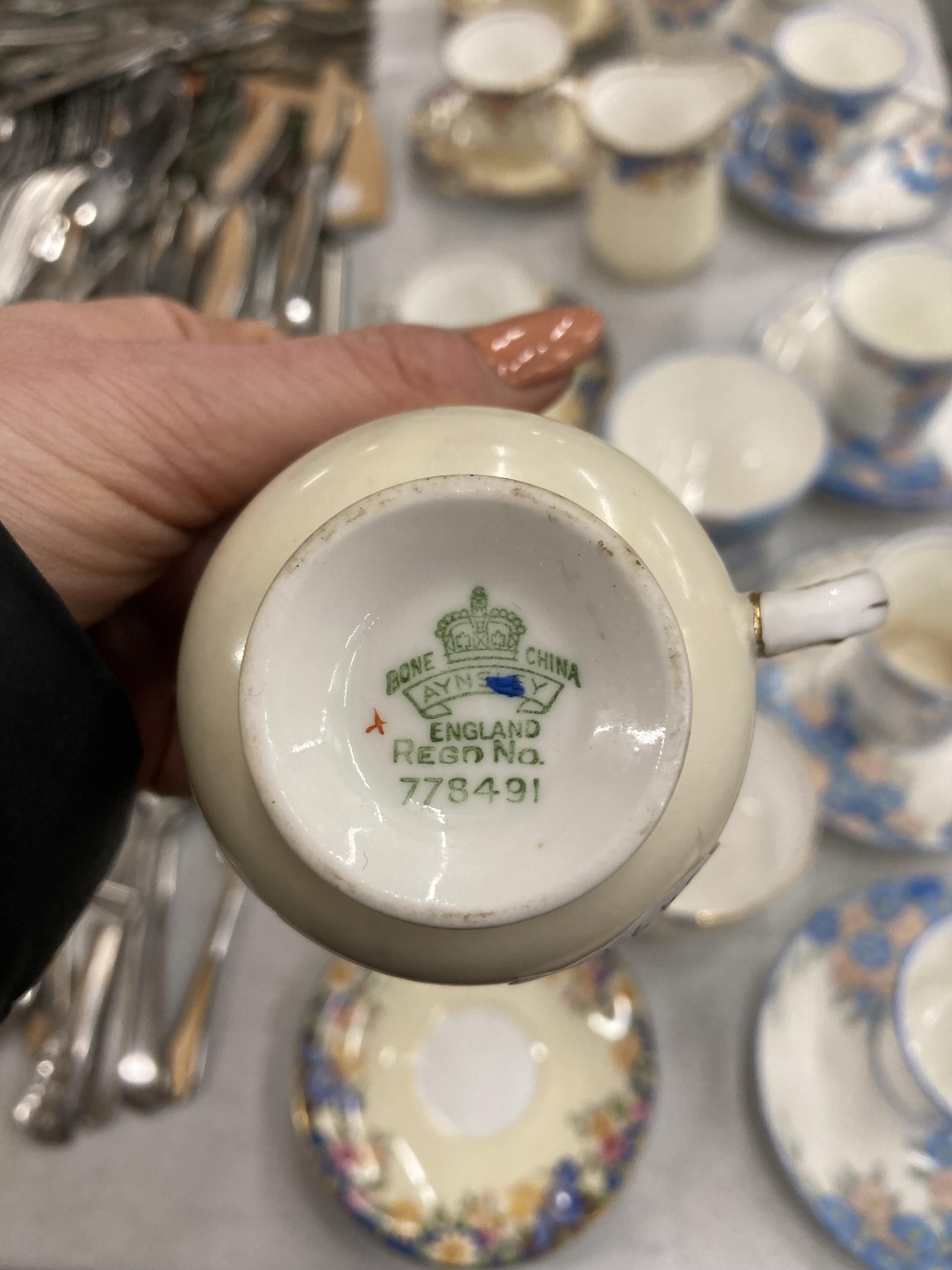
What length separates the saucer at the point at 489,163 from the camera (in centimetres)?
112

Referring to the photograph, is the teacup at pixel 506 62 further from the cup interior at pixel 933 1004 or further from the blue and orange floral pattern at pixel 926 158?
the cup interior at pixel 933 1004

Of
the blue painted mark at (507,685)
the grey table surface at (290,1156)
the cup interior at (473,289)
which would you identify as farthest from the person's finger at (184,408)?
the cup interior at (473,289)

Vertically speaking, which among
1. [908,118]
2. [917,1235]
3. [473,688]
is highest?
[473,688]

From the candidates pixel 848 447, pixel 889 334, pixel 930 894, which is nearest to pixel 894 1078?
pixel 930 894

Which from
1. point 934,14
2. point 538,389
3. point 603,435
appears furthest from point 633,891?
point 934,14

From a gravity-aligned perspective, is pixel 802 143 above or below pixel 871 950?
above

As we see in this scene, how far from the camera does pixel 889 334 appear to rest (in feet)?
3.17

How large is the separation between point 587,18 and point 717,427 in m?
0.66

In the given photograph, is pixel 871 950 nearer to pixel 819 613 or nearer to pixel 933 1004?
pixel 933 1004

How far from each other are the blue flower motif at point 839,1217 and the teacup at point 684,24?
124 centimetres

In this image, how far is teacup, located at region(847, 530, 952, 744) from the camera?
0.74m

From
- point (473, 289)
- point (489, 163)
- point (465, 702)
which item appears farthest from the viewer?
point (489, 163)

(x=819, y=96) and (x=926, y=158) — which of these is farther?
(x=926, y=158)

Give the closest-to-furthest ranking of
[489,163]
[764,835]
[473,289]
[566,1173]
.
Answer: [566,1173] → [764,835] → [473,289] → [489,163]
